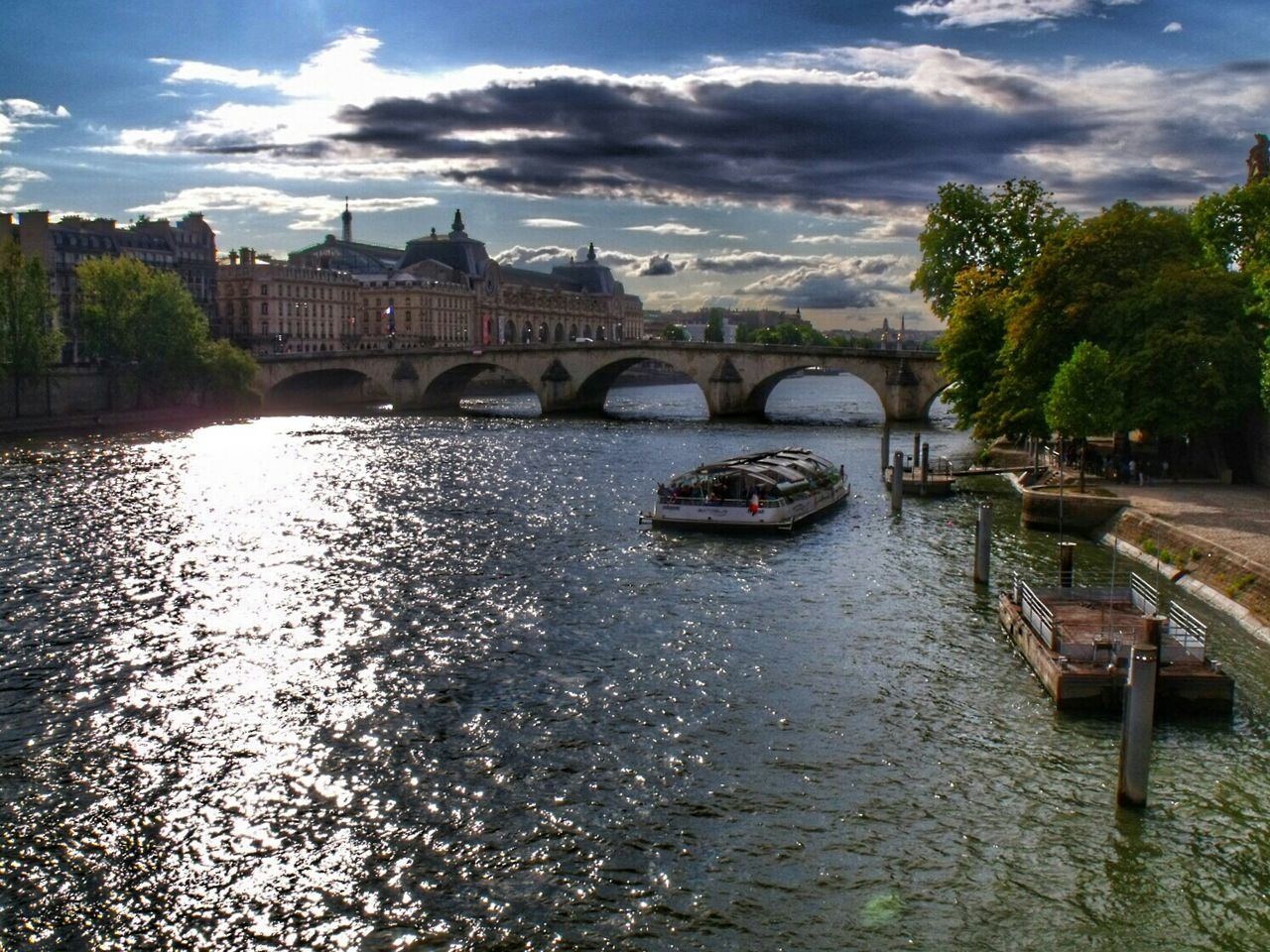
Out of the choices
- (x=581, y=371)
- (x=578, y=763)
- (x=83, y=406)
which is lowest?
(x=578, y=763)

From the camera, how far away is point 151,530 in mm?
54875

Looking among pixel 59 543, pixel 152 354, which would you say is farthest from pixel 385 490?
pixel 152 354

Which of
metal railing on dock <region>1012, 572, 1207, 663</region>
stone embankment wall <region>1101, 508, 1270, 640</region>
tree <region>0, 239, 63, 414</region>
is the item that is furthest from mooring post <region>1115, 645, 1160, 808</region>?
tree <region>0, 239, 63, 414</region>

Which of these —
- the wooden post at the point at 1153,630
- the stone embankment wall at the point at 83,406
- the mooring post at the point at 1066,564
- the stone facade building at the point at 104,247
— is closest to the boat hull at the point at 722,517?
the mooring post at the point at 1066,564

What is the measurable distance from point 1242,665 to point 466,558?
27.8 metres

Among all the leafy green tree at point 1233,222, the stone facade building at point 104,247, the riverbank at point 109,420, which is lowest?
the riverbank at point 109,420

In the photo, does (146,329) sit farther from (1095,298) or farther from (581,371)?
(1095,298)

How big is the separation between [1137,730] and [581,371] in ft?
397

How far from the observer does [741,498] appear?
56.8 meters

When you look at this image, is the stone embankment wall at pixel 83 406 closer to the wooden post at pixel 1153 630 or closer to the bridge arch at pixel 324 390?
the bridge arch at pixel 324 390

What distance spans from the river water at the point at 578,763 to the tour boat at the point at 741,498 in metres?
4.78

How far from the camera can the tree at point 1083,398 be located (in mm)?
54844

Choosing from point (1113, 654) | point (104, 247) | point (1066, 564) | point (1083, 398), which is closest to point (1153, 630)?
point (1113, 654)

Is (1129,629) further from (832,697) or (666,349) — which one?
(666,349)
